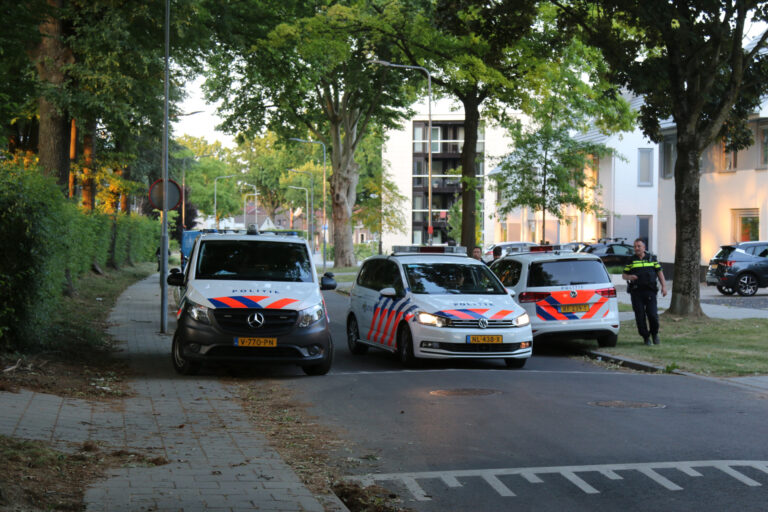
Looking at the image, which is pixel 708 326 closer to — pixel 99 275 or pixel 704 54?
pixel 704 54

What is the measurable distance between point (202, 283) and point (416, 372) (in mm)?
3295

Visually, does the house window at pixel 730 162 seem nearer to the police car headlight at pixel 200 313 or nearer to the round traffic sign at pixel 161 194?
the round traffic sign at pixel 161 194

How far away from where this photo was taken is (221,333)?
12.5 metres

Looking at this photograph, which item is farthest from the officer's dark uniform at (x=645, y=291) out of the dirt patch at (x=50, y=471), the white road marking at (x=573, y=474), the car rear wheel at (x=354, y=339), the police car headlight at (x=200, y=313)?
the dirt patch at (x=50, y=471)

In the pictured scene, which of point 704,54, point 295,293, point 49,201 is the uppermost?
point 704,54

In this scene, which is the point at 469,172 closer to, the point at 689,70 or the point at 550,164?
the point at 689,70

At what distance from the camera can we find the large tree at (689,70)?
20141 millimetres

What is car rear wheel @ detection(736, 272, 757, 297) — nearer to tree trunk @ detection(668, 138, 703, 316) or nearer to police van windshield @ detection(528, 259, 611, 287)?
tree trunk @ detection(668, 138, 703, 316)

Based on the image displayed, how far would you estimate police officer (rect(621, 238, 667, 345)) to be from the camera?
1706 cm

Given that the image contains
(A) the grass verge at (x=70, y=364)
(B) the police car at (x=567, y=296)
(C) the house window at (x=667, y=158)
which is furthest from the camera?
(C) the house window at (x=667, y=158)

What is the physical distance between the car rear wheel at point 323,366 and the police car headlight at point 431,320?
1.59 m

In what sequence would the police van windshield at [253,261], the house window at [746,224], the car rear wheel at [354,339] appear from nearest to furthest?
the police van windshield at [253,261] < the car rear wheel at [354,339] < the house window at [746,224]

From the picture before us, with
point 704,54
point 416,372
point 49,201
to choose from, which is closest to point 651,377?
point 416,372

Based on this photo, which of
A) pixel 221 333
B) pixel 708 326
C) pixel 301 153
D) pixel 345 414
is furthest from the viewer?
pixel 301 153
